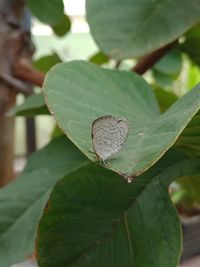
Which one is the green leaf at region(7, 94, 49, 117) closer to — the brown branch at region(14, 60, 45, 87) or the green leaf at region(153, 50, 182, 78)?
the brown branch at region(14, 60, 45, 87)

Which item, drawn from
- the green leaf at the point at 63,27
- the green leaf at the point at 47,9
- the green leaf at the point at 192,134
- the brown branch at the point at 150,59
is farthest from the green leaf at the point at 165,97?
the green leaf at the point at 192,134

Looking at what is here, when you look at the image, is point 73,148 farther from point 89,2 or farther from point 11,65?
point 11,65

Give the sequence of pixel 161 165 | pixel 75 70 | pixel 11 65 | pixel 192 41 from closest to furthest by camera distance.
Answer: pixel 75 70
pixel 161 165
pixel 192 41
pixel 11 65

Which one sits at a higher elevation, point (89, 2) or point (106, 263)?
point (89, 2)

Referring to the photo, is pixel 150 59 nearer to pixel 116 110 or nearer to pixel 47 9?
pixel 47 9

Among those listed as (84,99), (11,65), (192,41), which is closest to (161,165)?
(84,99)
